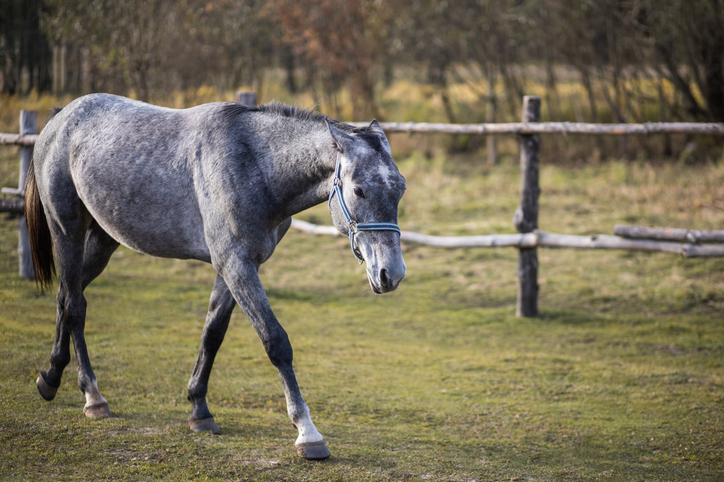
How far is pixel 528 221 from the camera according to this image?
19.6 ft

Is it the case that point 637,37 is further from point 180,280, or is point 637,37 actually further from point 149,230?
point 149,230

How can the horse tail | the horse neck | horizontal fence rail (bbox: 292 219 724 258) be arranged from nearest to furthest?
the horse neck, the horse tail, horizontal fence rail (bbox: 292 219 724 258)

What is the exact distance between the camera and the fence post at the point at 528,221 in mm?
5930

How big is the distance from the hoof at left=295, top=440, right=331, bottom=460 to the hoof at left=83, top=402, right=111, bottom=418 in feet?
3.65

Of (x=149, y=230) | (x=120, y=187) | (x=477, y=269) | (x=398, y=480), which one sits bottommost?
(x=477, y=269)

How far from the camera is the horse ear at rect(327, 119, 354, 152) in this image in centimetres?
271

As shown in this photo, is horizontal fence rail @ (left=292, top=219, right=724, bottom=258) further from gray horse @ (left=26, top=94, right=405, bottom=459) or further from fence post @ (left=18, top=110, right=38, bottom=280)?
fence post @ (left=18, top=110, right=38, bottom=280)

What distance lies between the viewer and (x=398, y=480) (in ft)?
9.20

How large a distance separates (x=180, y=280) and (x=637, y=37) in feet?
31.2

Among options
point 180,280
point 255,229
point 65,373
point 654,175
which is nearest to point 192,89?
point 180,280

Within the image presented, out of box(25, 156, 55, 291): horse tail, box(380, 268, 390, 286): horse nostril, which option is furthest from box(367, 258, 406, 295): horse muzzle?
box(25, 156, 55, 291): horse tail

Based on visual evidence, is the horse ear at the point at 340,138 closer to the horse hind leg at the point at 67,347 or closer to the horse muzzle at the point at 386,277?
the horse muzzle at the point at 386,277

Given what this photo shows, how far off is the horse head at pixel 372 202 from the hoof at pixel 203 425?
1.24m

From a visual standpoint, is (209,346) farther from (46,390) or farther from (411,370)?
(411,370)
